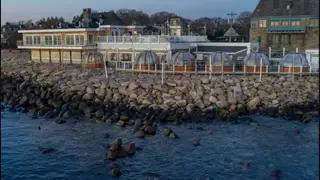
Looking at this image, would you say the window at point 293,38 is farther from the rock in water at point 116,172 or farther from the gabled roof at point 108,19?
the rock in water at point 116,172

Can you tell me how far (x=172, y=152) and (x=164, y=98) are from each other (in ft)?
27.9

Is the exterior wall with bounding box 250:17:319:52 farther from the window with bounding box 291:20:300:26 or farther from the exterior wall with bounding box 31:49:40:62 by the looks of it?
the exterior wall with bounding box 31:49:40:62

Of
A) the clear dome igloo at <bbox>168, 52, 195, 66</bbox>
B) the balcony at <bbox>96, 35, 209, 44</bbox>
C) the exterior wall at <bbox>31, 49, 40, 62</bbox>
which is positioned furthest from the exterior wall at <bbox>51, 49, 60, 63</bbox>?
the clear dome igloo at <bbox>168, 52, 195, 66</bbox>

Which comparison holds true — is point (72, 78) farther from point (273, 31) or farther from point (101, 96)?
point (273, 31)

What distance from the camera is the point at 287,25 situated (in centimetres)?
4634

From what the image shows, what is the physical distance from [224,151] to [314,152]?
458cm

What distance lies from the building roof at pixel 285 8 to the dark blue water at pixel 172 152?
89.2ft

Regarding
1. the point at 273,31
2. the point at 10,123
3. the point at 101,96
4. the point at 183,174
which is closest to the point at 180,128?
the point at 183,174

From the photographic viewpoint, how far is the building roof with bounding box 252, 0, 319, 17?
45594mm

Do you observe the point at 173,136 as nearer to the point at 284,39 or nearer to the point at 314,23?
the point at 284,39

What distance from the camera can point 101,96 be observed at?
27.8 m

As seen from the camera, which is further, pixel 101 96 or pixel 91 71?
→ pixel 91 71

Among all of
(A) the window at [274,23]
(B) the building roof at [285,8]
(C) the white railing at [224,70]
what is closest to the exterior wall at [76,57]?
(C) the white railing at [224,70]

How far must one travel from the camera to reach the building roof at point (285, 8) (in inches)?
1795
